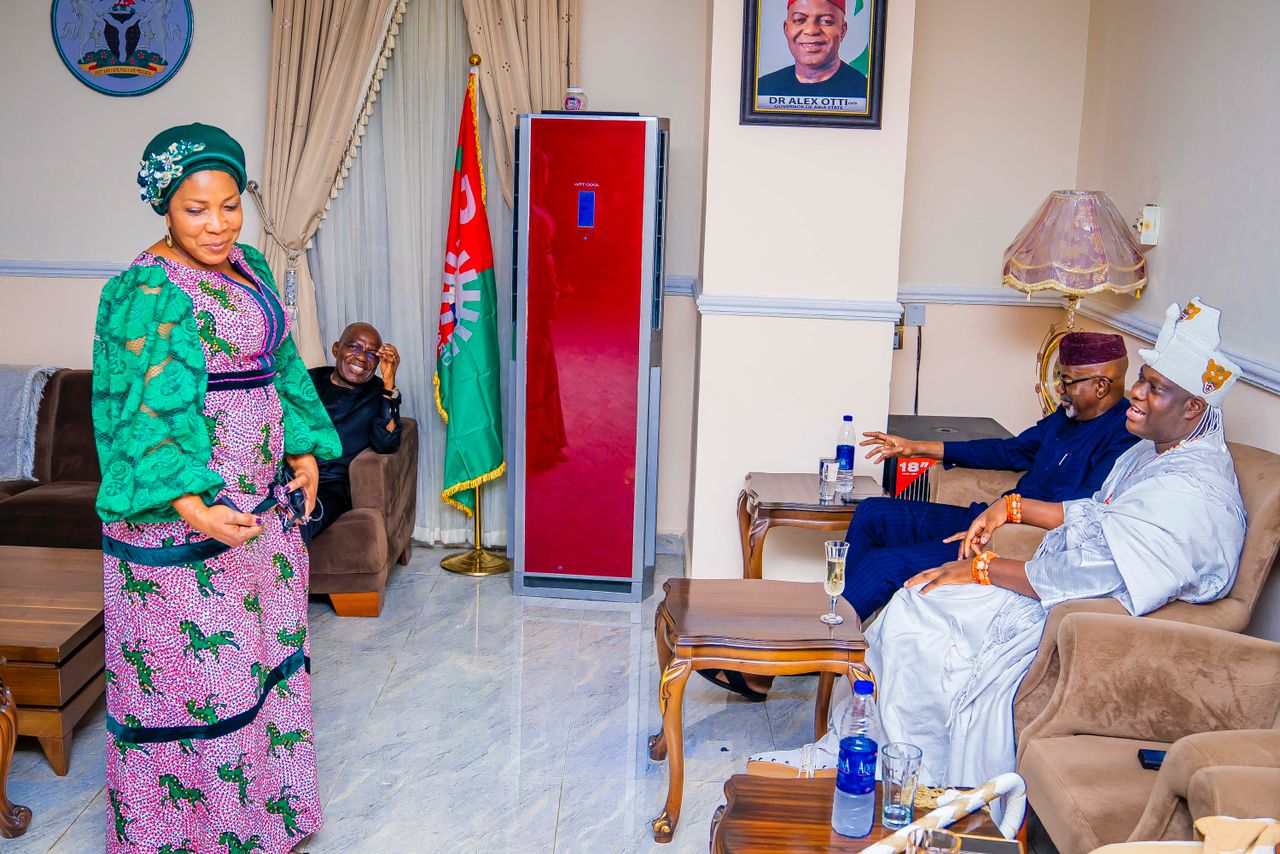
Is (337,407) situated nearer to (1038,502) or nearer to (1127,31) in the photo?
(1038,502)

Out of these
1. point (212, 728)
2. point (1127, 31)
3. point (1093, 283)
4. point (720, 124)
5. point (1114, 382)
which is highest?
point (1127, 31)

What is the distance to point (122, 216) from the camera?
15.5 ft

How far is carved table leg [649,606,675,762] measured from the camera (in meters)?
2.87

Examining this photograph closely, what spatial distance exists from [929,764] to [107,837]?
1.91 metres

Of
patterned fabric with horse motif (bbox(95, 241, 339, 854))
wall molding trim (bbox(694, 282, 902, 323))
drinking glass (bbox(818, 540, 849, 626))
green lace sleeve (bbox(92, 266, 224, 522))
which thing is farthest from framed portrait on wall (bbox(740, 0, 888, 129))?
green lace sleeve (bbox(92, 266, 224, 522))

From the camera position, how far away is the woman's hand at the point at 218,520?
2209mm

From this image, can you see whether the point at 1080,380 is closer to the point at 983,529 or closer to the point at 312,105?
the point at 983,529

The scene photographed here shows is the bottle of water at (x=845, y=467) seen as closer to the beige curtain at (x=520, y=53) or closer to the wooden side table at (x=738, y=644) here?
the wooden side table at (x=738, y=644)

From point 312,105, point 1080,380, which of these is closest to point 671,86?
point 312,105

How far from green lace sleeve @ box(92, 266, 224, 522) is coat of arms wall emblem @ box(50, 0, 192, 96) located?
9.11ft

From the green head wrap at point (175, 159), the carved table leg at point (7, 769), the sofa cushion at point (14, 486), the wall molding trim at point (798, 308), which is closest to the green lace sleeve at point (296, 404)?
the green head wrap at point (175, 159)

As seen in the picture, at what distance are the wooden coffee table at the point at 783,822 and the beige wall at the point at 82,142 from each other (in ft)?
11.3

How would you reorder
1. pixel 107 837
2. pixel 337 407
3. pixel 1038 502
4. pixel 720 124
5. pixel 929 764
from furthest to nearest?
pixel 337 407 < pixel 720 124 < pixel 1038 502 < pixel 929 764 < pixel 107 837

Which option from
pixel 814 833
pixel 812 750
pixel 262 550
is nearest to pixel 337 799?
pixel 262 550
